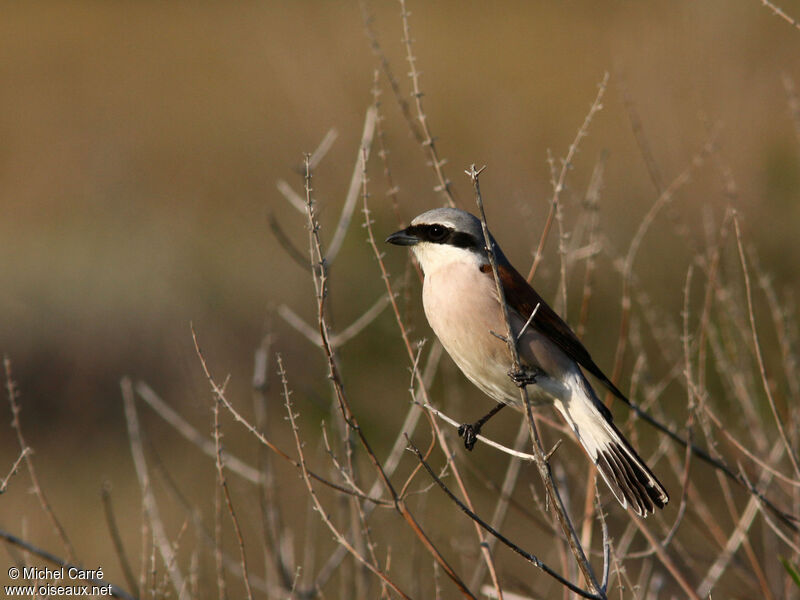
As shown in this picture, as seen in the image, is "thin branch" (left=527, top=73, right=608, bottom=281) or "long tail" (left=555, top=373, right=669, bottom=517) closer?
"thin branch" (left=527, top=73, right=608, bottom=281)

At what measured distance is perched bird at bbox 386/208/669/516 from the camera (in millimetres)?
3344

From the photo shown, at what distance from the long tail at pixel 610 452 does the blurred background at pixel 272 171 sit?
70 cm

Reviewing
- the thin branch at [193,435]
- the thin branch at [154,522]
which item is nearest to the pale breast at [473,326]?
the thin branch at [193,435]

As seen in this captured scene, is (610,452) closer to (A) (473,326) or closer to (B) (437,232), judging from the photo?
(A) (473,326)

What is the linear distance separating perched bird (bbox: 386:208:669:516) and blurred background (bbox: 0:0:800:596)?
0.59m

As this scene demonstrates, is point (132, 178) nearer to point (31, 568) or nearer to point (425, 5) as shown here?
point (425, 5)

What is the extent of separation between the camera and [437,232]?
142 inches

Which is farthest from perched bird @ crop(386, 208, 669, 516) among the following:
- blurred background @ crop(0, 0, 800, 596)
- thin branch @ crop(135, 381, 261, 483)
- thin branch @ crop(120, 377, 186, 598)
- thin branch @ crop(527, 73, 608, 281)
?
thin branch @ crop(120, 377, 186, 598)

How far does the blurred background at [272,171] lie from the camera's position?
6516 millimetres

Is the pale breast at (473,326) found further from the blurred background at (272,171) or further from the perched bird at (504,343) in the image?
the blurred background at (272,171)

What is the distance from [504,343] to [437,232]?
1.73ft

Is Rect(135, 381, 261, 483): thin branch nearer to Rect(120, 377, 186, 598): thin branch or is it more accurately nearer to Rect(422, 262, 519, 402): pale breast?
Rect(120, 377, 186, 598): thin branch

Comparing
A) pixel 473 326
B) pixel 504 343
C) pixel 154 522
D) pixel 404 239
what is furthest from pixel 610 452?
pixel 154 522

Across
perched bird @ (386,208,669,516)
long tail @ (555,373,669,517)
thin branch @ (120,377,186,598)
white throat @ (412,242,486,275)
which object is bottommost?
thin branch @ (120,377,186,598)
